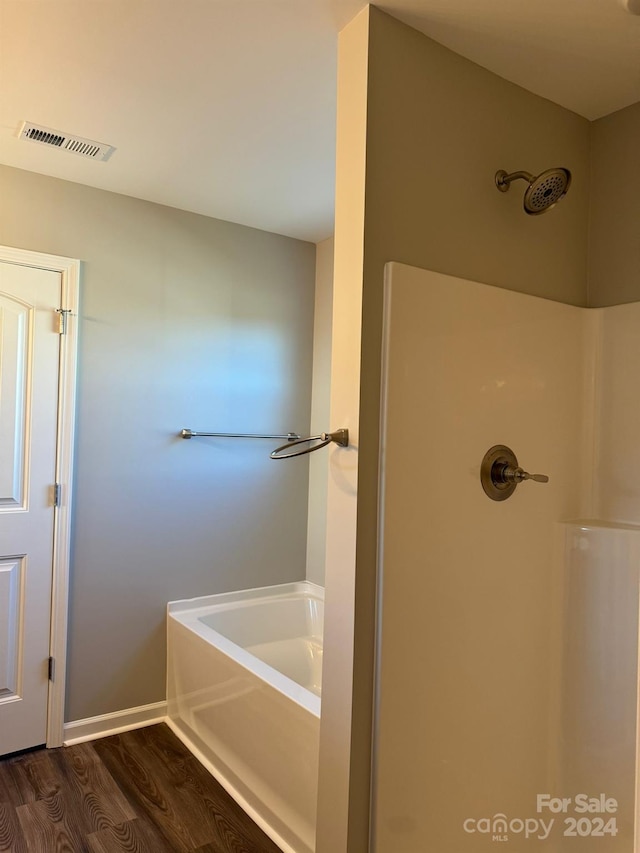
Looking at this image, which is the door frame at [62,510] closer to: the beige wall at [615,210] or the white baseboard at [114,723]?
the white baseboard at [114,723]

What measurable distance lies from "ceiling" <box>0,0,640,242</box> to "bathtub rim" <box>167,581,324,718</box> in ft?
6.10

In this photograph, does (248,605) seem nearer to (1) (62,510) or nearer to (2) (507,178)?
(1) (62,510)

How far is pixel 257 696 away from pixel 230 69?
1.98m

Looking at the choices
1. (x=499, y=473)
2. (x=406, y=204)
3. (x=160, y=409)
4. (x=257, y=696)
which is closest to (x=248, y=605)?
(x=257, y=696)

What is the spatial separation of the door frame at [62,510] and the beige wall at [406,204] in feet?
4.73

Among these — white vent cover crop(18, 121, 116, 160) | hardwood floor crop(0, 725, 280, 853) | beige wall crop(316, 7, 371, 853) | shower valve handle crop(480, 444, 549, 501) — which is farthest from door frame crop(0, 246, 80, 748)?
shower valve handle crop(480, 444, 549, 501)

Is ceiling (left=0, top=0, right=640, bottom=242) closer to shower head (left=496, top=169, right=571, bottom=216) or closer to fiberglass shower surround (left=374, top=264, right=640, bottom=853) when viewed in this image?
shower head (left=496, top=169, right=571, bottom=216)

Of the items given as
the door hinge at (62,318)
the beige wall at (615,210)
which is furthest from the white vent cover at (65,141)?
the beige wall at (615,210)

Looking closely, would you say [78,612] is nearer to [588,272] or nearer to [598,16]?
[588,272]

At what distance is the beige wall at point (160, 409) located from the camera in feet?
8.21

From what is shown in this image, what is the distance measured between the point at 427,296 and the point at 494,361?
A: 30 centimetres

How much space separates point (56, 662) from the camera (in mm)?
2426

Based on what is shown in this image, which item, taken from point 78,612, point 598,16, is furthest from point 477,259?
point 78,612

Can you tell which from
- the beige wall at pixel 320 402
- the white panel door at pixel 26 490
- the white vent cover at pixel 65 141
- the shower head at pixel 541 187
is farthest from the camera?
the beige wall at pixel 320 402
